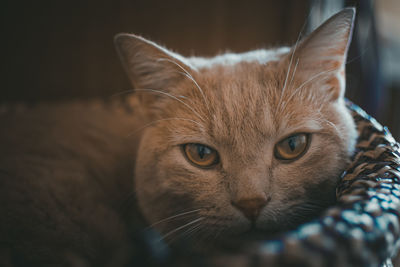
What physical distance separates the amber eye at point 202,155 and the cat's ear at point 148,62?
300 millimetres

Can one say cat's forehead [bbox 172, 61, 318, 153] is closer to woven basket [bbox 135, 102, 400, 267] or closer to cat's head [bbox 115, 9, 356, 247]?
cat's head [bbox 115, 9, 356, 247]

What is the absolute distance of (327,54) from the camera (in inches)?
40.1

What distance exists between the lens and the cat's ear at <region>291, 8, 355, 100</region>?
0.93m

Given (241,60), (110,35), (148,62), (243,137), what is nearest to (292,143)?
Result: (243,137)

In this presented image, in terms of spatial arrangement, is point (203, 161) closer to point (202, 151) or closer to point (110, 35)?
point (202, 151)

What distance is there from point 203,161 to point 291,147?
0.99ft

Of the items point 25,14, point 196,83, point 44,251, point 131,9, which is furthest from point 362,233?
point 25,14

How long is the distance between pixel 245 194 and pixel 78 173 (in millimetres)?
729

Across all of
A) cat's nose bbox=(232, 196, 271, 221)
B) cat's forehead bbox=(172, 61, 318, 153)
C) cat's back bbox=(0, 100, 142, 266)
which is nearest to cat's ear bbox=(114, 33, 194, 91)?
cat's forehead bbox=(172, 61, 318, 153)

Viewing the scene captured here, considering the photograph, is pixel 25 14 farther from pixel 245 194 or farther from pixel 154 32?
pixel 245 194

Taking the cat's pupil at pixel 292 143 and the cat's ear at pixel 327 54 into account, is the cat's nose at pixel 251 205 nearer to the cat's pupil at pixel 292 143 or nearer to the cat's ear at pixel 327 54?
the cat's pupil at pixel 292 143

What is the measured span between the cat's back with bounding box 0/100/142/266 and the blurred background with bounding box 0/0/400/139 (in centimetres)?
61

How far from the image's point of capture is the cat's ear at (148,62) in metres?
1.02

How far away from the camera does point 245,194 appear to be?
2.62 ft
